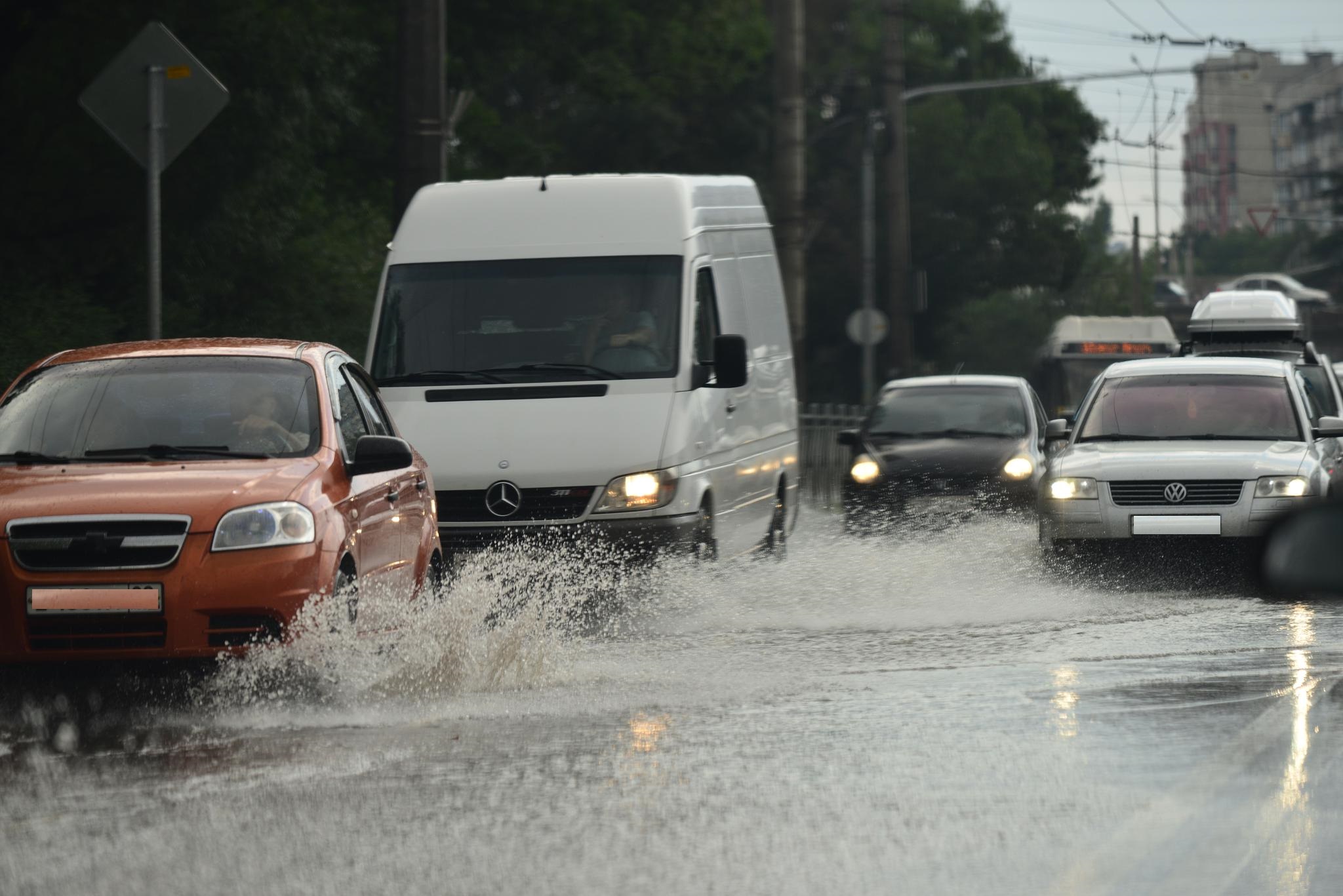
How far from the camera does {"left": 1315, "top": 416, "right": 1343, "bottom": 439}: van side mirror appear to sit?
1541 cm

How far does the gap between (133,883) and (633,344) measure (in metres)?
8.28

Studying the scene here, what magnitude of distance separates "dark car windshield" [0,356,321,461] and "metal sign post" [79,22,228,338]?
2.77 meters

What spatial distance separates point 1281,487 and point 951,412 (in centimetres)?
654

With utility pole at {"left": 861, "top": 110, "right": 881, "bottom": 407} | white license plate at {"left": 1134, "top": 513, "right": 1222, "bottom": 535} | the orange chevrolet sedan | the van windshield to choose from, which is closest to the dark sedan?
white license plate at {"left": 1134, "top": 513, "right": 1222, "bottom": 535}

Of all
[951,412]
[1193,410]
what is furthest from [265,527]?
[951,412]

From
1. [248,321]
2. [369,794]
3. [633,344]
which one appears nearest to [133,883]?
[369,794]

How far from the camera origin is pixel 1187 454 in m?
15.0

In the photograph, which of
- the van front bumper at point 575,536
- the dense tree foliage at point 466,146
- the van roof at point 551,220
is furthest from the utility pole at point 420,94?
the van front bumper at point 575,536

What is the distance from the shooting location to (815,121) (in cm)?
5834

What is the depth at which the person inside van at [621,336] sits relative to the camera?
1369 centimetres

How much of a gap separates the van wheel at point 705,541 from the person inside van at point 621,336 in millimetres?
983

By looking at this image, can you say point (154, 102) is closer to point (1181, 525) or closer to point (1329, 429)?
point (1181, 525)

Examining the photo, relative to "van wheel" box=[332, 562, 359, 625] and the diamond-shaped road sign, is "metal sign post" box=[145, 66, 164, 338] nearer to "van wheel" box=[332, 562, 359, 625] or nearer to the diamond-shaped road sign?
the diamond-shaped road sign

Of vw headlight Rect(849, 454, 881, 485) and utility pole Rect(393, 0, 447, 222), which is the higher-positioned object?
utility pole Rect(393, 0, 447, 222)
